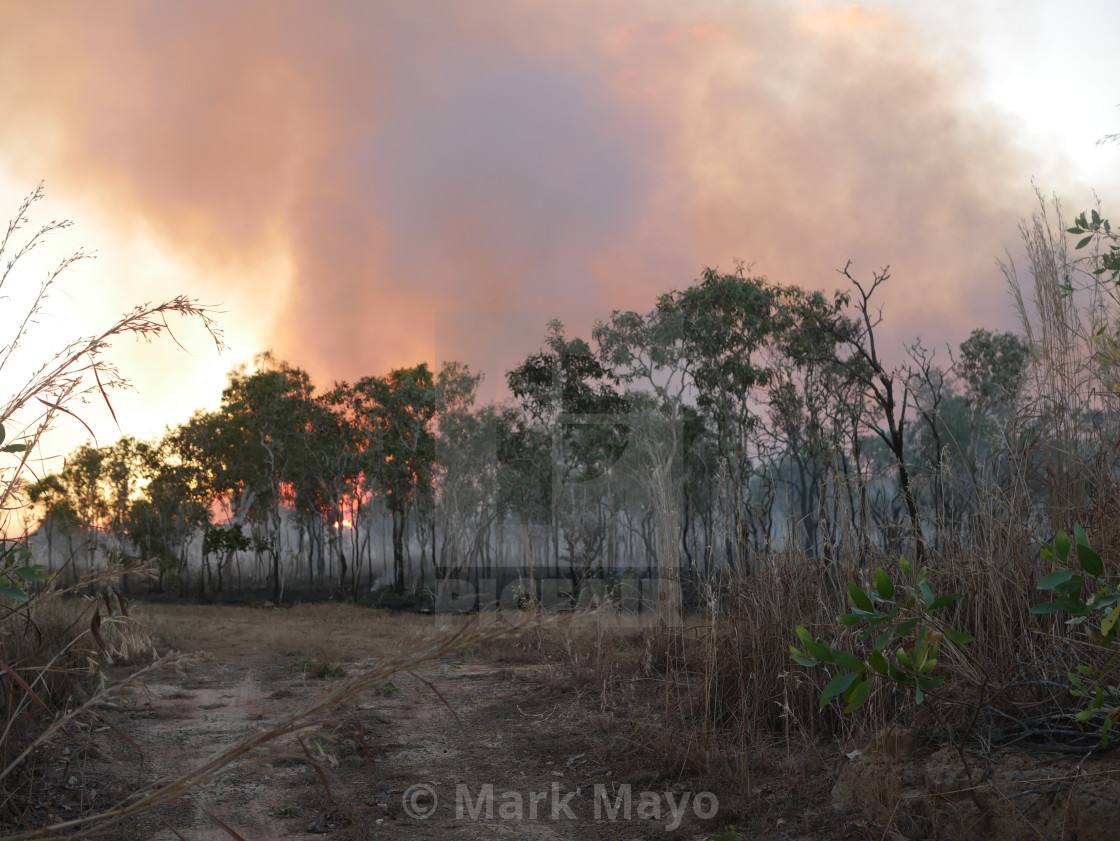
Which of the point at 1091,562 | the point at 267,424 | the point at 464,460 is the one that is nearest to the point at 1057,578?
the point at 1091,562

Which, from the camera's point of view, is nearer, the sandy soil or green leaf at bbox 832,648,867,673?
green leaf at bbox 832,648,867,673

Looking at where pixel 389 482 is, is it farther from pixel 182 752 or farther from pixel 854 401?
pixel 182 752

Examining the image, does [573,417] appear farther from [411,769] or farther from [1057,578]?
[1057,578]

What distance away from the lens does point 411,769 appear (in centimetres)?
357

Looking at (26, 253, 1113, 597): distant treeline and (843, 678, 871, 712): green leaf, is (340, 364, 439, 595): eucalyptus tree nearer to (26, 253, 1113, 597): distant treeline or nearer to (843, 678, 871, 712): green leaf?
(26, 253, 1113, 597): distant treeline

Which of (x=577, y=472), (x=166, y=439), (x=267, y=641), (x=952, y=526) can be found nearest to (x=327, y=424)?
(x=166, y=439)

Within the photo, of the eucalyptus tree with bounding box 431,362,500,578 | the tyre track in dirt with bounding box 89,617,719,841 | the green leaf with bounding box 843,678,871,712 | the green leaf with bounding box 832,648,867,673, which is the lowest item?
the tyre track in dirt with bounding box 89,617,719,841

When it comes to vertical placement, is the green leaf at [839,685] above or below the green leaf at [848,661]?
below

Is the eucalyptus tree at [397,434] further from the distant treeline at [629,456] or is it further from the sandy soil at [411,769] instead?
the sandy soil at [411,769]

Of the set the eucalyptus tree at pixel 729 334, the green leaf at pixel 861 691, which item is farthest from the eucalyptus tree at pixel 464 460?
the green leaf at pixel 861 691

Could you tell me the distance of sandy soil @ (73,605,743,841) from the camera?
2.82 metres

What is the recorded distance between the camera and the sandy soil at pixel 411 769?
282 cm

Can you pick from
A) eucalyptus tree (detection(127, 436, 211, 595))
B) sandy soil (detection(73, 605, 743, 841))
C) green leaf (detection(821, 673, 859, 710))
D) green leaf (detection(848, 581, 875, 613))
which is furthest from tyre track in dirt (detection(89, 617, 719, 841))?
eucalyptus tree (detection(127, 436, 211, 595))

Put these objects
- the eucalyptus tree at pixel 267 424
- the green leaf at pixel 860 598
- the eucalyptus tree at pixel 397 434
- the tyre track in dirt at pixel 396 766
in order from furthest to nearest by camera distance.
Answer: the eucalyptus tree at pixel 267 424
the eucalyptus tree at pixel 397 434
the tyre track in dirt at pixel 396 766
the green leaf at pixel 860 598
